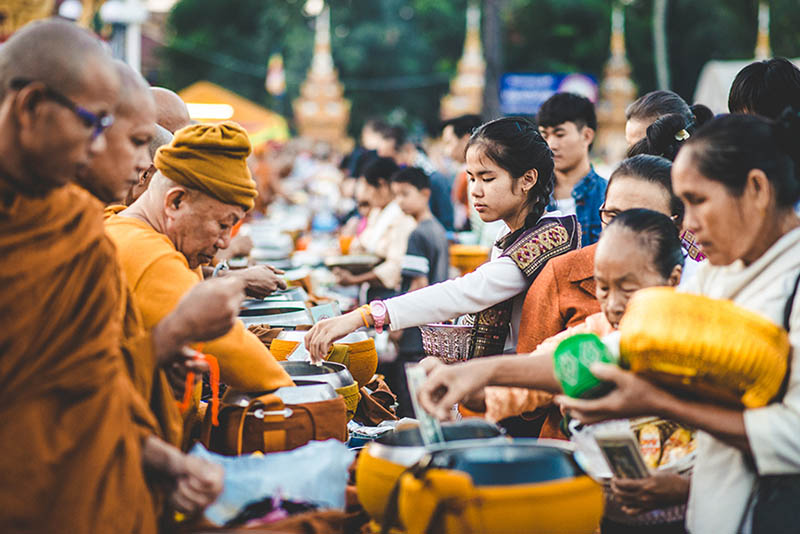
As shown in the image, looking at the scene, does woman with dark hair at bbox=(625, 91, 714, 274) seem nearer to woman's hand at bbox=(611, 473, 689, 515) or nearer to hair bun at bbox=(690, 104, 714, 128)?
hair bun at bbox=(690, 104, 714, 128)

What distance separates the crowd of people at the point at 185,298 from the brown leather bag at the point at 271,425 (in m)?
0.09

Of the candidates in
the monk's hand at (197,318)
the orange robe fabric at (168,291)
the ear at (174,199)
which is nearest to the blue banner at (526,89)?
the ear at (174,199)

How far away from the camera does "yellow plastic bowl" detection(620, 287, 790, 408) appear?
72.1 inches

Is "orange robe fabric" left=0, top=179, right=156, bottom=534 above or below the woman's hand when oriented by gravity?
above

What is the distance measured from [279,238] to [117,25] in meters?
5.27

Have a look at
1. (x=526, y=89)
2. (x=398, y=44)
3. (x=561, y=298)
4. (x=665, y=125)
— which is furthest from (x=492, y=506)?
(x=398, y=44)

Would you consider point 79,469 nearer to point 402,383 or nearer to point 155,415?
point 155,415

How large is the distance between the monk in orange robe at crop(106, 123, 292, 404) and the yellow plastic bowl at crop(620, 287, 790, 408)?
1259 mm

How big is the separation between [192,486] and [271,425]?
22.7 inches

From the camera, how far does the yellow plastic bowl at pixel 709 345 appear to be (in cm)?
183

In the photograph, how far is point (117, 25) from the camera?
11148 mm

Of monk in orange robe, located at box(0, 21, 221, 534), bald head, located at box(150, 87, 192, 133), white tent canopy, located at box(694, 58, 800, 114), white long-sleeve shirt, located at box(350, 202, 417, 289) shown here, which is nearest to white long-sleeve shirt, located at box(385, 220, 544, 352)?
monk in orange robe, located at box(0, 21, 221, 534)

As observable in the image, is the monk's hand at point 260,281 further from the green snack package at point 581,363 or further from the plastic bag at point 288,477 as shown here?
the green snack package at point 581,363

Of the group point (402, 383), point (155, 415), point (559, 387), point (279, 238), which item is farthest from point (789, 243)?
point (279, 238)
